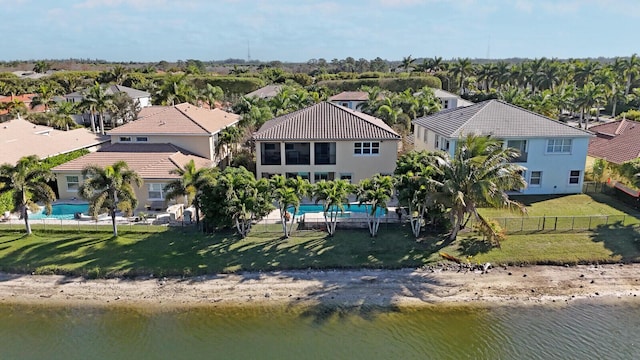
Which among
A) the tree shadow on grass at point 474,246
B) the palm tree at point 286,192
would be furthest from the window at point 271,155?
the tree shadow on grass at point 474,246

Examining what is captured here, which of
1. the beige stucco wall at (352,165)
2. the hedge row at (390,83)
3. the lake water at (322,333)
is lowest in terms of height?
the lake water at (322,333)

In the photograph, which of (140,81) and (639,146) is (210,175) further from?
(140,81)

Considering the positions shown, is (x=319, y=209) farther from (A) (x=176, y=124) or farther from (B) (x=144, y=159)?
(A) (x=176, y=124)

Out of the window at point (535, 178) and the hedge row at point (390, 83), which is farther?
the hedge row at point (390, 83)

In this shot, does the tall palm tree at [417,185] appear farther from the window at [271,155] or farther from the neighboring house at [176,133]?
the neighboring house at [176,133]

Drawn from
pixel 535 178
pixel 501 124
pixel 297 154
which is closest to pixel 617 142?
pixel 535 178

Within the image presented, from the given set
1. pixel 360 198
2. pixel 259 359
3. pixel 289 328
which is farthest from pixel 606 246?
pixel 259 359
